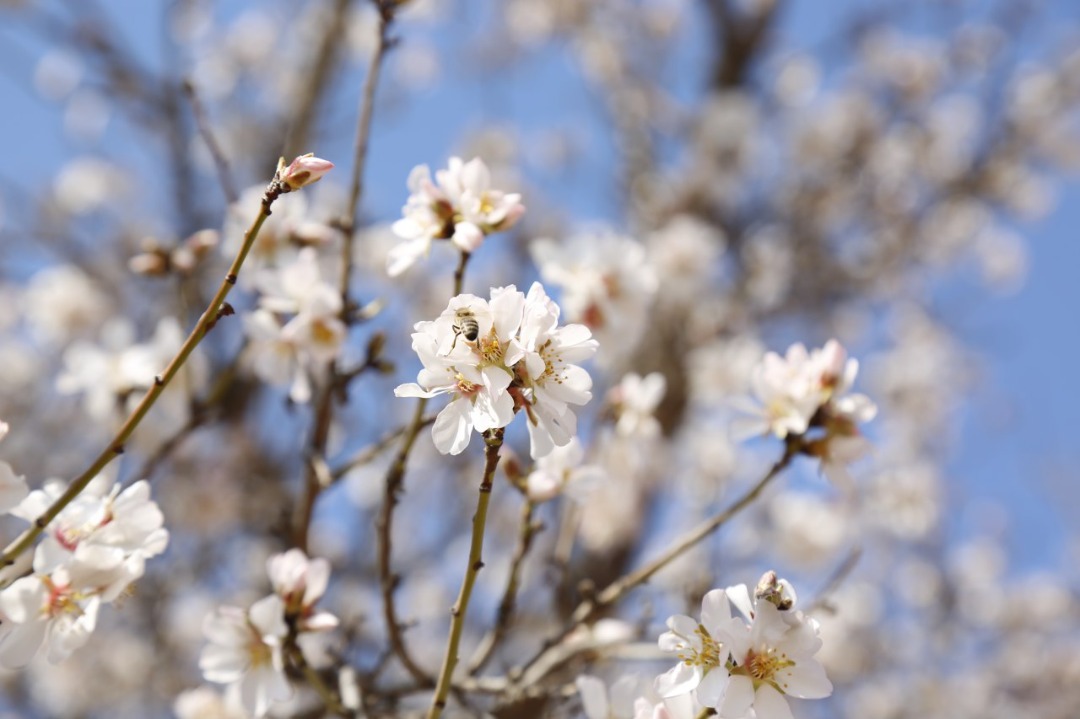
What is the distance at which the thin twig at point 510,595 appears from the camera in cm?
172

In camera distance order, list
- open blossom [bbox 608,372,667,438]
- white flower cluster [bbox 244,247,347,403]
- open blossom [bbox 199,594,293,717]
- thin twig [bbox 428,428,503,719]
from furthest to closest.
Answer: open blossom [bbox 608,372,667,438]
white flower cluster [bbox 244,247,347,403]
open blossom [bbox 199,594,293,717]
thin twig [bbox 428,428,503,719]

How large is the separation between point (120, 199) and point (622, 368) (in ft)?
17.4

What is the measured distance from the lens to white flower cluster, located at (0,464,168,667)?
1.22 m

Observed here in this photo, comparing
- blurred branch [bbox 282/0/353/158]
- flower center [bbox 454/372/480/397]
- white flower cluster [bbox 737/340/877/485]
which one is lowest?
flower center [bbox 454/372/480/397]

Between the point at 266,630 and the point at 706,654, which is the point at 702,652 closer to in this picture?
the point at 706,654

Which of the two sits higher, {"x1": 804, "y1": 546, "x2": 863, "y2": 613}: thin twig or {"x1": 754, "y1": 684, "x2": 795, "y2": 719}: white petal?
{"x1": 804, "y1": 546, "x2": 863, "y2": 613}: thin twig

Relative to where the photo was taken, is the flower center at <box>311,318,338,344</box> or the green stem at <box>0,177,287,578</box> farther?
the flower center at <box>311,318,338,344</box>

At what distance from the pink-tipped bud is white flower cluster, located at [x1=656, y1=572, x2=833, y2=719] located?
0.80 m

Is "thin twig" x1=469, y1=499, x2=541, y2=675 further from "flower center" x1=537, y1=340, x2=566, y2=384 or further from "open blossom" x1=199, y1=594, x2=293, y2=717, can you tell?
"flower center" x1=537, y1=340, x2=566, y2=384

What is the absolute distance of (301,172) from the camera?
1.24 metres

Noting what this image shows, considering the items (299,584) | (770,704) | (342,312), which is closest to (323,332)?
(342,312)

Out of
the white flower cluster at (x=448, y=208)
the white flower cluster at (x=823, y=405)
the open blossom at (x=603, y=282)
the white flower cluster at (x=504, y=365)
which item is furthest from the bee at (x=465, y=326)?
the open blossom at (x=603, y=282)

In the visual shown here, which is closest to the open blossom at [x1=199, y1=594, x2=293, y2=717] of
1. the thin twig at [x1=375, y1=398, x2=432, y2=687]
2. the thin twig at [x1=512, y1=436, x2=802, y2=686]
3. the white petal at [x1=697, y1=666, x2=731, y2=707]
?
the thin twig at [x1=375, y1=398, x2=432, y2=687]

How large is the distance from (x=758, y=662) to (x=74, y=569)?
3.13 ft
